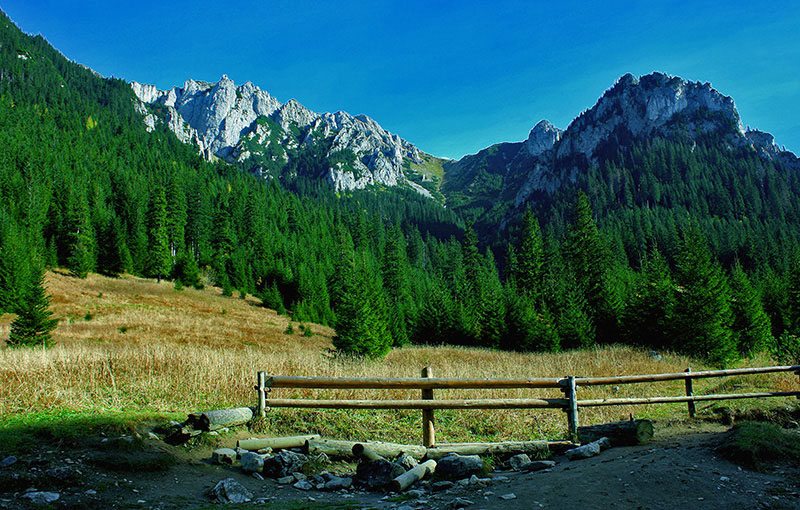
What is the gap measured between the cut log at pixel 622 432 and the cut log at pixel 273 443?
5616 millimetres

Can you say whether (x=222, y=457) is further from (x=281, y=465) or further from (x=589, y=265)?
(x=589, y=265)

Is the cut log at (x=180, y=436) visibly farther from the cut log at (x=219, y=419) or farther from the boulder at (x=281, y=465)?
the boulder at (x=281, y=465)

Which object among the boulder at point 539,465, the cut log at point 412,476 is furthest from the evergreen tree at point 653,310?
the cut log at point 412,476

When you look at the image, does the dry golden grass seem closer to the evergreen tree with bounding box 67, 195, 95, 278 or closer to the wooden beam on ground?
the wooden beam on ground

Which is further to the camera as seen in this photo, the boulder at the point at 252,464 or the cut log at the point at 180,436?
the cut log at the point at 180,436

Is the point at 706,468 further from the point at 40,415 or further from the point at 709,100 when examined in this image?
the point at 709,100

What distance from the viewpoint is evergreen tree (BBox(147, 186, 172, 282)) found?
57.0 metres

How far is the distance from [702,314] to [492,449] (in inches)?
1255

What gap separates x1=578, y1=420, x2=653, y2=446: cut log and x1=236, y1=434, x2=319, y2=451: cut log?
5616 mm

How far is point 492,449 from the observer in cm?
806

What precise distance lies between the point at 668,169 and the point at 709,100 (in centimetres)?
5306

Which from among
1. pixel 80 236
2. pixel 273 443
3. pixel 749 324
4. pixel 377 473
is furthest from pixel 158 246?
pixel 749 324

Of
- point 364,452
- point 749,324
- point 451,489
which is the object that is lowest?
point 749,324

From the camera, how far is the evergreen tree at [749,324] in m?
36.7
